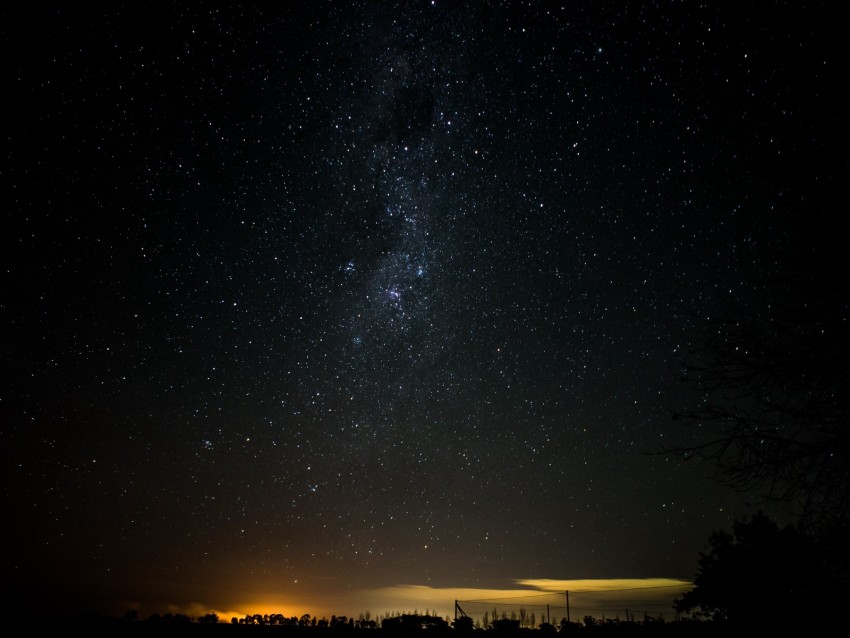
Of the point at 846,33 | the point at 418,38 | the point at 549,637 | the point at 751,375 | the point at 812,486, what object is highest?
the point at 418,38

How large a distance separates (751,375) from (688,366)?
0.51m

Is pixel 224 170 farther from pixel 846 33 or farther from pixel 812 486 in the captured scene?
pixel 812 486

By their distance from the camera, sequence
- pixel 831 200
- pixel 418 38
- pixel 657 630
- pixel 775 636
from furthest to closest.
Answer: pixel 657 630 → pixel 775 636 → pixel 418 38 → pixel 831 200

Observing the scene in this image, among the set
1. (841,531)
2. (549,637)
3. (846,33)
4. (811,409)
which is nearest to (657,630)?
(549,637)

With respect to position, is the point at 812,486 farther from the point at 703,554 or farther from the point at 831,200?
the point at 703,554

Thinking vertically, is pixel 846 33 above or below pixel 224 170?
below

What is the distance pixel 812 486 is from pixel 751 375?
100 cm

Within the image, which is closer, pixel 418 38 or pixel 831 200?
pixel 831 200

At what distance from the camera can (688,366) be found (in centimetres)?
425

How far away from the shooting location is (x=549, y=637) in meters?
12.5

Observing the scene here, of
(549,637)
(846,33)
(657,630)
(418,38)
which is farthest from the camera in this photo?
(549,637)

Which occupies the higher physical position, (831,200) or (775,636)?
(831,200)

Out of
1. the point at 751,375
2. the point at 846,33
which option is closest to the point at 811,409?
the point at 751,375

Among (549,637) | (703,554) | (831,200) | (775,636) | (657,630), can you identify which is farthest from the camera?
(703,554)
